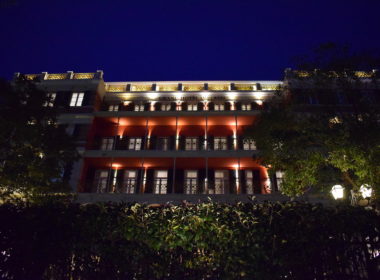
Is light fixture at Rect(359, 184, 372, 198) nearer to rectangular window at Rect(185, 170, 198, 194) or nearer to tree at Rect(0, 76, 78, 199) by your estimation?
rectangular window at Rect(185, 170, 198, 194)

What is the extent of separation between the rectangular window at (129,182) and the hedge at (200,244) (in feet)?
47.2

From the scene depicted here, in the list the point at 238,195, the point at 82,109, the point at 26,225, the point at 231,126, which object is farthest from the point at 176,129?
the point at 26,225

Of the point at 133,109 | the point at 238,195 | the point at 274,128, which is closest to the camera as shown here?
the point at 274,128

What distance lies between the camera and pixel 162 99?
80.3 feet

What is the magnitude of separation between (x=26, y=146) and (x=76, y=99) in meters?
11.2

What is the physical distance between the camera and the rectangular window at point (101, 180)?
2082 cm

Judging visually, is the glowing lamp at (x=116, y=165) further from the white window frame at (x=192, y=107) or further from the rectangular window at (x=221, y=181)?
the rectangular window at (x=221, y=181)

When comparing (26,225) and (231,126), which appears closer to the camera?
(26,225)

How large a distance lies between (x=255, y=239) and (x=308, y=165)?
8.06 m

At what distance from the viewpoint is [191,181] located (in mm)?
21125

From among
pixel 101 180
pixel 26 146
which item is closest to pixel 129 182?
pixel 101 180

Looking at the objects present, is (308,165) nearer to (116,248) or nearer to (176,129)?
(116,248)

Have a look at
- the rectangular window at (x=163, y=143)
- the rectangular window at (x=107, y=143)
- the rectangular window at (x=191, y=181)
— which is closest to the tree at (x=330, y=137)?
the rectangular window at (x=191, y=181)

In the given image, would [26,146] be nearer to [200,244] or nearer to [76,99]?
[76,99]
